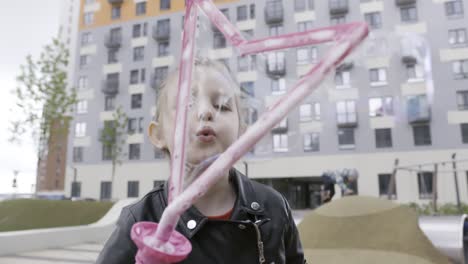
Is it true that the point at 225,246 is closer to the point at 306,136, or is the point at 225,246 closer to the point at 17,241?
the point at 306,136

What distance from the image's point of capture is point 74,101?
12281 mm

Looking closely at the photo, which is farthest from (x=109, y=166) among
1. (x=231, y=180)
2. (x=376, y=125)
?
(x=231, y=180)

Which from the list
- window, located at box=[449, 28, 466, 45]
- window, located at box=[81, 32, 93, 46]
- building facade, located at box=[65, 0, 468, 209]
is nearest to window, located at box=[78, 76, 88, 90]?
building facade, located at box=[65, 0, 468, 209]

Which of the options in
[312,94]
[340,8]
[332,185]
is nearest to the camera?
[312,94]

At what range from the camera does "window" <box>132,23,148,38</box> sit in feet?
69.5

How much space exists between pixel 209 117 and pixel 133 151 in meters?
21.0

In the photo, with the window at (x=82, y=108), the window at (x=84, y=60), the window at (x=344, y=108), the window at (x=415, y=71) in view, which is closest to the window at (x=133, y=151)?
the window at (x=82, y=108)

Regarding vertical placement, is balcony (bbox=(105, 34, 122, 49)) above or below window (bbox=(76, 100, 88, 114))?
above

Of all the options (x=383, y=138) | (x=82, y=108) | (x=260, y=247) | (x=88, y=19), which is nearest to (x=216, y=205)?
(x=260, y=247)

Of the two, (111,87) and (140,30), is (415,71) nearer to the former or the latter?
(111,87)

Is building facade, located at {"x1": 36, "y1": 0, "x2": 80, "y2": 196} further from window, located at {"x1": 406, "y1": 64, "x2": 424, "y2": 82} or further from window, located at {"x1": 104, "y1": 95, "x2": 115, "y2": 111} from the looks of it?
window, located at {"x1": 406, "y1": 64, "x2": 424, "y2": 82}

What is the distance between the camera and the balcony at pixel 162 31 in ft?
50.8

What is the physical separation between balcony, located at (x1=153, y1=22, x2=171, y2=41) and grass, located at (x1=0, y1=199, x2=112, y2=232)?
917cm

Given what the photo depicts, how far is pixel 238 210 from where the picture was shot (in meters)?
1.06
